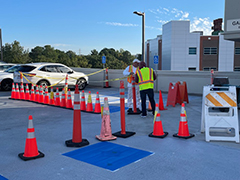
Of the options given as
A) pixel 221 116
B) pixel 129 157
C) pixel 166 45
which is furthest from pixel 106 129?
pixel 166 45

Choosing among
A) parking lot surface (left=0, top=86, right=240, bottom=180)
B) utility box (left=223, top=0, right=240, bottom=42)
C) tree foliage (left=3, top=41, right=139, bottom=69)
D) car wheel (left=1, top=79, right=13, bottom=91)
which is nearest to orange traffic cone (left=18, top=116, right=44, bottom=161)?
parking lot surface (left=0, top=86, right=240, bottom=180)

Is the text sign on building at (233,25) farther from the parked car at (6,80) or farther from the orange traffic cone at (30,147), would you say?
the parked car at (6,80)

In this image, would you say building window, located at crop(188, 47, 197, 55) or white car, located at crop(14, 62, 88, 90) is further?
building window, located at crop(188, 47, 197, 55)

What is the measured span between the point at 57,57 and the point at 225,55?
174ft

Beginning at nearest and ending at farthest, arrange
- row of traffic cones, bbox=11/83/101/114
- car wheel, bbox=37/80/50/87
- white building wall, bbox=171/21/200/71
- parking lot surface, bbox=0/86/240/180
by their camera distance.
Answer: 1. parking lot surface, bbox=0/86/240/180
2. row of traffic cones, bbox=11/83/101/114
3. car wheel, bbox=37/80/50/87
4. white building wall, bbox=171/21/200/71

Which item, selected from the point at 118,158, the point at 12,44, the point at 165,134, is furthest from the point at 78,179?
the point at 12,44

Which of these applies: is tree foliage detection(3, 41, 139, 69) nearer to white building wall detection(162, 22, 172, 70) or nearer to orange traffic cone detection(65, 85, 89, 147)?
white building wall detection(162, 22, 172, 70)

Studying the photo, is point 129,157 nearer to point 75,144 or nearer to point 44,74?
point 75,144

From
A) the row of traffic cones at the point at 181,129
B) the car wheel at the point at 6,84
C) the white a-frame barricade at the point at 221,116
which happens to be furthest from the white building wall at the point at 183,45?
the row of traffic cones at the point at 181,129

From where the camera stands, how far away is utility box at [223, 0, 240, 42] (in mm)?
10516

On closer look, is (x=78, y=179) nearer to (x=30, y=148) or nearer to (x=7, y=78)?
(x=30, y=148)

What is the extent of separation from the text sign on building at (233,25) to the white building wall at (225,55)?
1693 inches

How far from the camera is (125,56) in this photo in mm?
113750

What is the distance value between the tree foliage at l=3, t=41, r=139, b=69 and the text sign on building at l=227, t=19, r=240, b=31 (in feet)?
155
